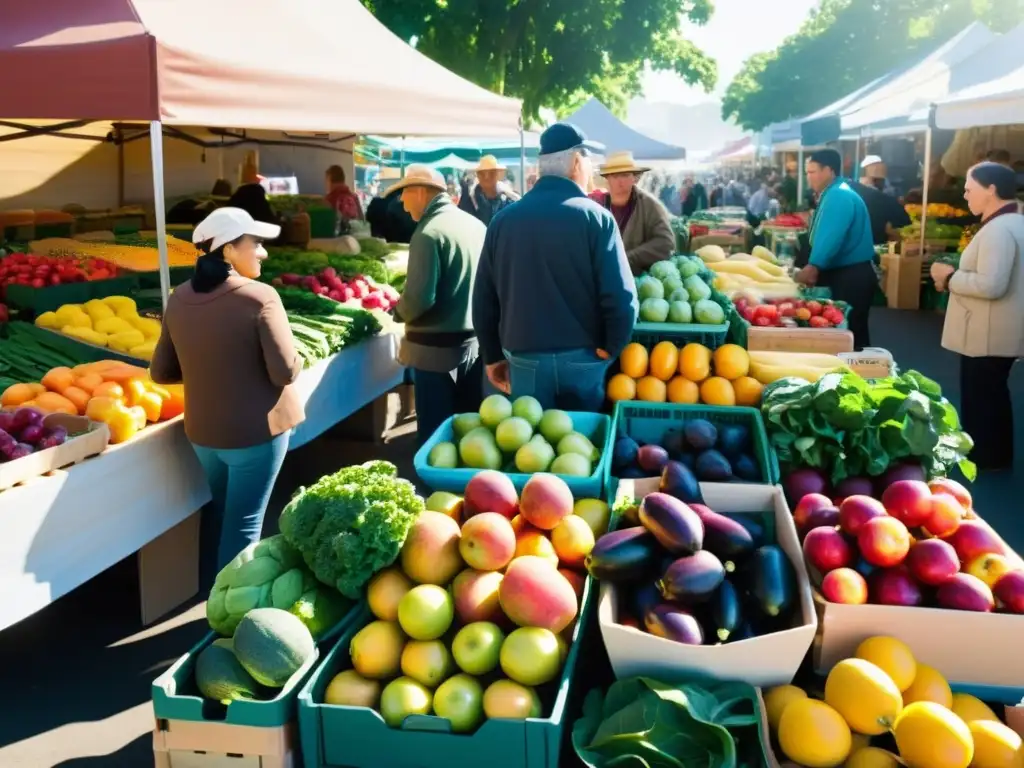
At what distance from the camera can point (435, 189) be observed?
517cm

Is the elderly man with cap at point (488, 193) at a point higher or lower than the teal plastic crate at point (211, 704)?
higher

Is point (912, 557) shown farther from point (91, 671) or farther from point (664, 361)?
point (91, 671)

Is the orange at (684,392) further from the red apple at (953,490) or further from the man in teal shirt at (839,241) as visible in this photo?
the man in teal shirt at (839,241)

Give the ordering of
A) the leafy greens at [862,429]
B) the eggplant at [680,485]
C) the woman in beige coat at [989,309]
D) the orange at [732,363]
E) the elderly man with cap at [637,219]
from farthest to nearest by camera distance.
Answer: the elderly man with cap at [637,219], the woman in beige coat at [989,309], the orange at [732,363], the leafy greens at [862,429], the eggplant at [680,485]

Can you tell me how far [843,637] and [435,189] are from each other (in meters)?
3.49

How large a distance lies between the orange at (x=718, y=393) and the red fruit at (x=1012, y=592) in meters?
1.61

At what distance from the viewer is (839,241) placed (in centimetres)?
674

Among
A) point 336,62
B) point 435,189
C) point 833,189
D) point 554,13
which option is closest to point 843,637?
point 435,189

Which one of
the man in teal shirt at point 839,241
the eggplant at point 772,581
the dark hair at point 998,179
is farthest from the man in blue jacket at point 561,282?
the man in teal shirt at point 839,241

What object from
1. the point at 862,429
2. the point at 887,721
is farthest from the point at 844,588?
the point at 862,429

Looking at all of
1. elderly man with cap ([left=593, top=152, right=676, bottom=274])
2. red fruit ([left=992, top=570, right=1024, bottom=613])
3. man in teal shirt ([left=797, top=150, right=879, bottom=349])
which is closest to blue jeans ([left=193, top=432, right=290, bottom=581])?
red fruit ([left=992, top=570, right=1024, bottom=613])

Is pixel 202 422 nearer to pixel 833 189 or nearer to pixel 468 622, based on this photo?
pixel 468 622

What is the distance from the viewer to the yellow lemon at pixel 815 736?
2037 mm

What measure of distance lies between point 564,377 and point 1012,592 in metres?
2.07
